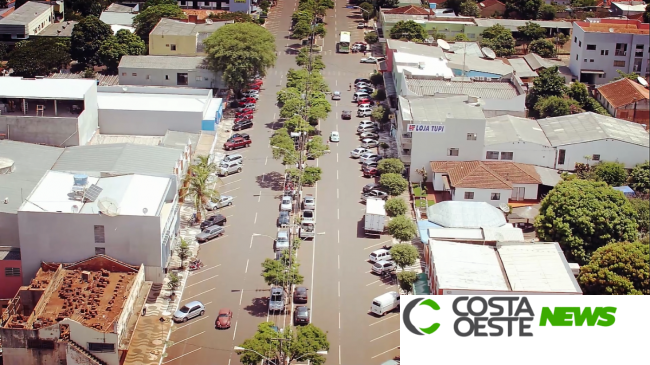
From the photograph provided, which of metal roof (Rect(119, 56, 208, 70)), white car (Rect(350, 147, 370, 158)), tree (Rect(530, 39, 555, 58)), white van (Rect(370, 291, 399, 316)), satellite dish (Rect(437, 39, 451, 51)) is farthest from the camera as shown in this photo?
tree (Rect(530, 39, 555, 58))

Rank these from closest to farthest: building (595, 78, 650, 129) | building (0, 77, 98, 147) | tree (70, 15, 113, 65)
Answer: building (0, 77, 98, 147) → building (595, 78, 650, 129) → tree (70, 15, 113, 65)

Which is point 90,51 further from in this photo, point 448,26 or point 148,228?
point 148,228

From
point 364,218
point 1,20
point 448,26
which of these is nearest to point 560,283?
point 364,218

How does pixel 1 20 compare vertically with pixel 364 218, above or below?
above

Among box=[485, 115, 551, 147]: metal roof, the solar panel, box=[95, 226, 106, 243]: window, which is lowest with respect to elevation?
box=[95, 226, 106, 243]: window

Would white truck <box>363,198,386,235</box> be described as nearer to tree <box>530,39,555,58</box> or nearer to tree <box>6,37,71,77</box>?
tree <box>530,39,555,58</box>

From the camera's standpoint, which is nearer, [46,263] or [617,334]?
[617,334]

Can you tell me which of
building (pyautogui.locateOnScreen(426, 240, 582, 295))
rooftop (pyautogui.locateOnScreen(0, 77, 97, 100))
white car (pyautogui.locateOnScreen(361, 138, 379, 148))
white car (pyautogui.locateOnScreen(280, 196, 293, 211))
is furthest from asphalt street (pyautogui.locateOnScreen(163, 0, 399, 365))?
rooftop (pyautogui.locateOnScreen(0, 77, 97, 100))
